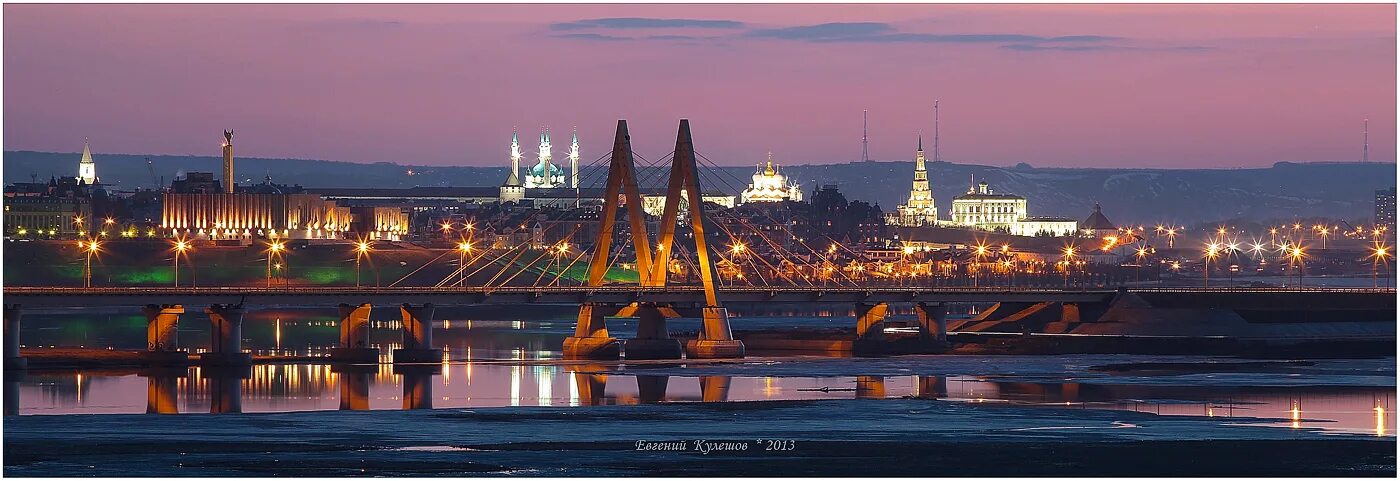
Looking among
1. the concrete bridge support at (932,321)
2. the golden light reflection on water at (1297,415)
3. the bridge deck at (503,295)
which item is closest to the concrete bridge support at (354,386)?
the bridge deck at (503,295)

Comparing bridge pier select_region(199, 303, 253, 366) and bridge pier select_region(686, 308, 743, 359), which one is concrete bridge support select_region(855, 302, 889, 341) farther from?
bridge pier select_region(199, 303, 253, 366)

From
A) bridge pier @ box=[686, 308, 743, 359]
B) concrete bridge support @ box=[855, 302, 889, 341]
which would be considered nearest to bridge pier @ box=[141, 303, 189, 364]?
bridge pier @ box=[686, 308, 743, 359]

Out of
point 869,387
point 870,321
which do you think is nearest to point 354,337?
point 870,321

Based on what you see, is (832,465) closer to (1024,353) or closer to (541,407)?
(541,407)

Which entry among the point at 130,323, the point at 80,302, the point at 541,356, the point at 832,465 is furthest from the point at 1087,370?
the point at 130,323

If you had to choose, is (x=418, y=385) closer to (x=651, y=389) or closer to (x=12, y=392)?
(x=651, y=389)

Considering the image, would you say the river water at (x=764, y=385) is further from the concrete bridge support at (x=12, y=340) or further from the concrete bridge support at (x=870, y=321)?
the concrete bridge support at (x=870, y=321)

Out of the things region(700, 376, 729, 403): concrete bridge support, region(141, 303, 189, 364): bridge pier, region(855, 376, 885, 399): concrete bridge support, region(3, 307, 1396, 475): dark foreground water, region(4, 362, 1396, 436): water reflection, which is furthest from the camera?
region(141, 303, 189, 364): bridge pier
